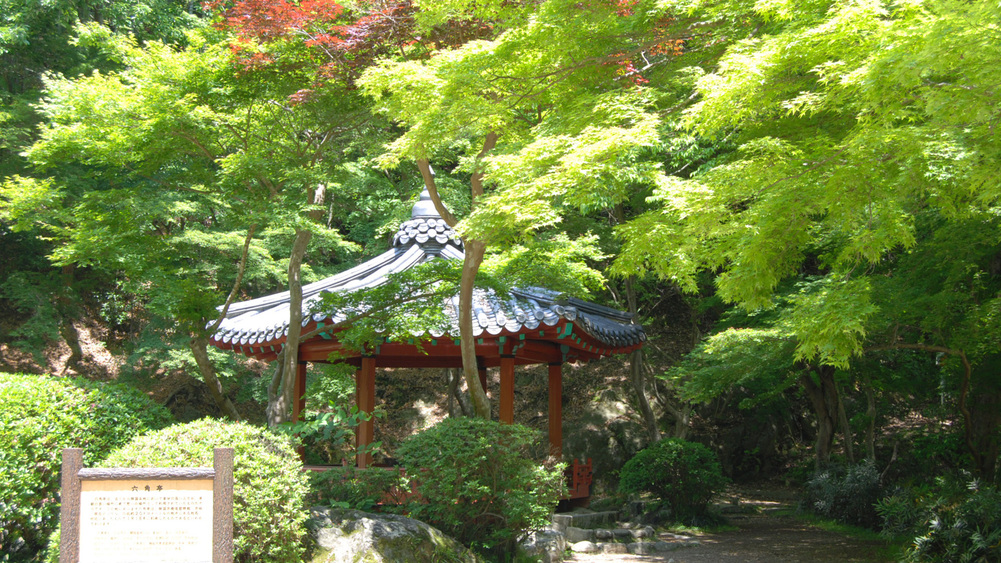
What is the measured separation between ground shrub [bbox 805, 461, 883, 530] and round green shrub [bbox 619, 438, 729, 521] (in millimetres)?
1762

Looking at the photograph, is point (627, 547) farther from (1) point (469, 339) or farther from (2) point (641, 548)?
(1) point (469, 339)

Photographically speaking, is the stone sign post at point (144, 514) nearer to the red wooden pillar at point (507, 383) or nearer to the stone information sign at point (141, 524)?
the stone information sign at point (141, 524)

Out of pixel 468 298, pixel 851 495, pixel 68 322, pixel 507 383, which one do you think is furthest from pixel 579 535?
pixel 68 322

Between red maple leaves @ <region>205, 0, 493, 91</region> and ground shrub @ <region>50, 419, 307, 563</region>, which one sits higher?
red maple leaves @ <region>205, 0, 493, 91</region>

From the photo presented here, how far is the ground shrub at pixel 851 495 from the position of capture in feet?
33.7

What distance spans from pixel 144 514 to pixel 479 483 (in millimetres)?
2735

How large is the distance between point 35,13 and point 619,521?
17.1 metres

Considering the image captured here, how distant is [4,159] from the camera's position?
52.2ft

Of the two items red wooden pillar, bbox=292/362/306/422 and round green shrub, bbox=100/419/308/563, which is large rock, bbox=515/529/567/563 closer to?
round green shrub, bbox=100/419/308/563

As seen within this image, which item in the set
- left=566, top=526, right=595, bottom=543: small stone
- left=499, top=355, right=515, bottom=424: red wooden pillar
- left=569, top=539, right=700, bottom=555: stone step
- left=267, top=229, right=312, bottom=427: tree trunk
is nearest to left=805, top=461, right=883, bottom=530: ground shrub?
left=569, top=539, right=700, bottom=555: stone step

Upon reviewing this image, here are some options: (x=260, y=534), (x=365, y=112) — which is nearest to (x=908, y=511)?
(x=260, y=534)

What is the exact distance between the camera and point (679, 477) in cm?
1056

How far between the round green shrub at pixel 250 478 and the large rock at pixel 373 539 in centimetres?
21

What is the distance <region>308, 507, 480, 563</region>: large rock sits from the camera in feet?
15.4
